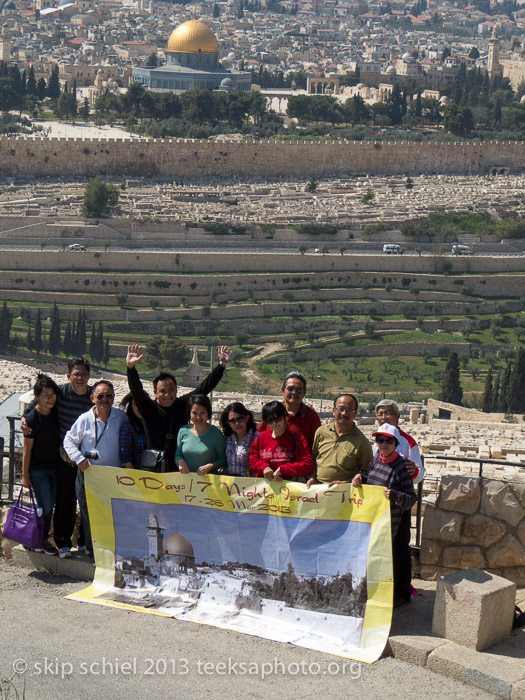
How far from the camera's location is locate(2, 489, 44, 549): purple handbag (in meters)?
7.59

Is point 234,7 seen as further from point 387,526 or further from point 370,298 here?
point 387,526

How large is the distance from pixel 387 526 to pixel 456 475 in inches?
25.5

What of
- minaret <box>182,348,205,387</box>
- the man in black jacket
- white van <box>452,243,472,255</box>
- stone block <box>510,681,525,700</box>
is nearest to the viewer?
stone block <box>510,681,525,700</box>

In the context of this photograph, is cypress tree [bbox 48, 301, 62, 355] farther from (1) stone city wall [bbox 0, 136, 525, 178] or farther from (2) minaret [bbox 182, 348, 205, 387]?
(1) stone city wall [bbox 0, 136, 525, 178]

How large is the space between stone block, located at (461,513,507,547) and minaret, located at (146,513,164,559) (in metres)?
1.48

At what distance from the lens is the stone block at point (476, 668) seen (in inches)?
253

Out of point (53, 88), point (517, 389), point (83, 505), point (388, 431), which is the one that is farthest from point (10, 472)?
point (53, 88)

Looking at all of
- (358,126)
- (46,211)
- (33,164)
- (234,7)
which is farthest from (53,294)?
(234,7)

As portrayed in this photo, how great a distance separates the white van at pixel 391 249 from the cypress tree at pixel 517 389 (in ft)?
46.4

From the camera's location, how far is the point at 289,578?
7.08m

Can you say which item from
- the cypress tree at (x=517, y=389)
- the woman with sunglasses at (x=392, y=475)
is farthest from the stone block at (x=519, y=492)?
the cypress tree at (x=517, y=389)

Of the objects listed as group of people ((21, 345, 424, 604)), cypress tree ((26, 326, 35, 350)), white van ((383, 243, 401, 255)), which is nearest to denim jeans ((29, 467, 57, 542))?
group of people ((21, 345, 424, 604))

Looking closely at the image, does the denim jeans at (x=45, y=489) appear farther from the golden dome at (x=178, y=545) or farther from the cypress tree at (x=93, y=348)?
the cypress tree at (x=93, y=348)

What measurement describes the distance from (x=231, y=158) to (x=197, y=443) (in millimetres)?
48985
